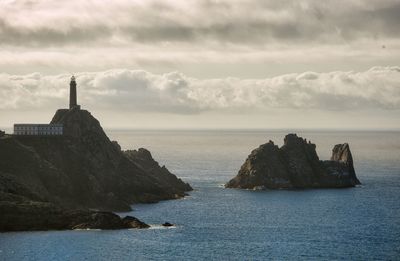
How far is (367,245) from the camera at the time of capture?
7820 inches

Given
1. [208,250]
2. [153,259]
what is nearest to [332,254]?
[208,250]

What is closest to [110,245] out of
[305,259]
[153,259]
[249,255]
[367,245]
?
[153,259]

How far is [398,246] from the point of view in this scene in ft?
646

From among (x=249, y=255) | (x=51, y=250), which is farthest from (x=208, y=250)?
(x=51, y=250)

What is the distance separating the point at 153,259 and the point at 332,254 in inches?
1649

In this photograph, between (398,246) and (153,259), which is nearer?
(153,259)

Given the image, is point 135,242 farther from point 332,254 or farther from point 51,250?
point 332,254

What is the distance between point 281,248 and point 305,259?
13524mm

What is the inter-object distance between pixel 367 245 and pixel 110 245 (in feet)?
207

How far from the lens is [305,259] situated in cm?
18088

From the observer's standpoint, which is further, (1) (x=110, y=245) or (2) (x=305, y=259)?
(1) (x=110, y=245)

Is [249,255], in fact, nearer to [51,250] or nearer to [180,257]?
[180,257]

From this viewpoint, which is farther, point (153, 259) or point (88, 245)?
point (88, 245)

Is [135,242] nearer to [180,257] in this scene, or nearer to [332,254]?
[180,257]
